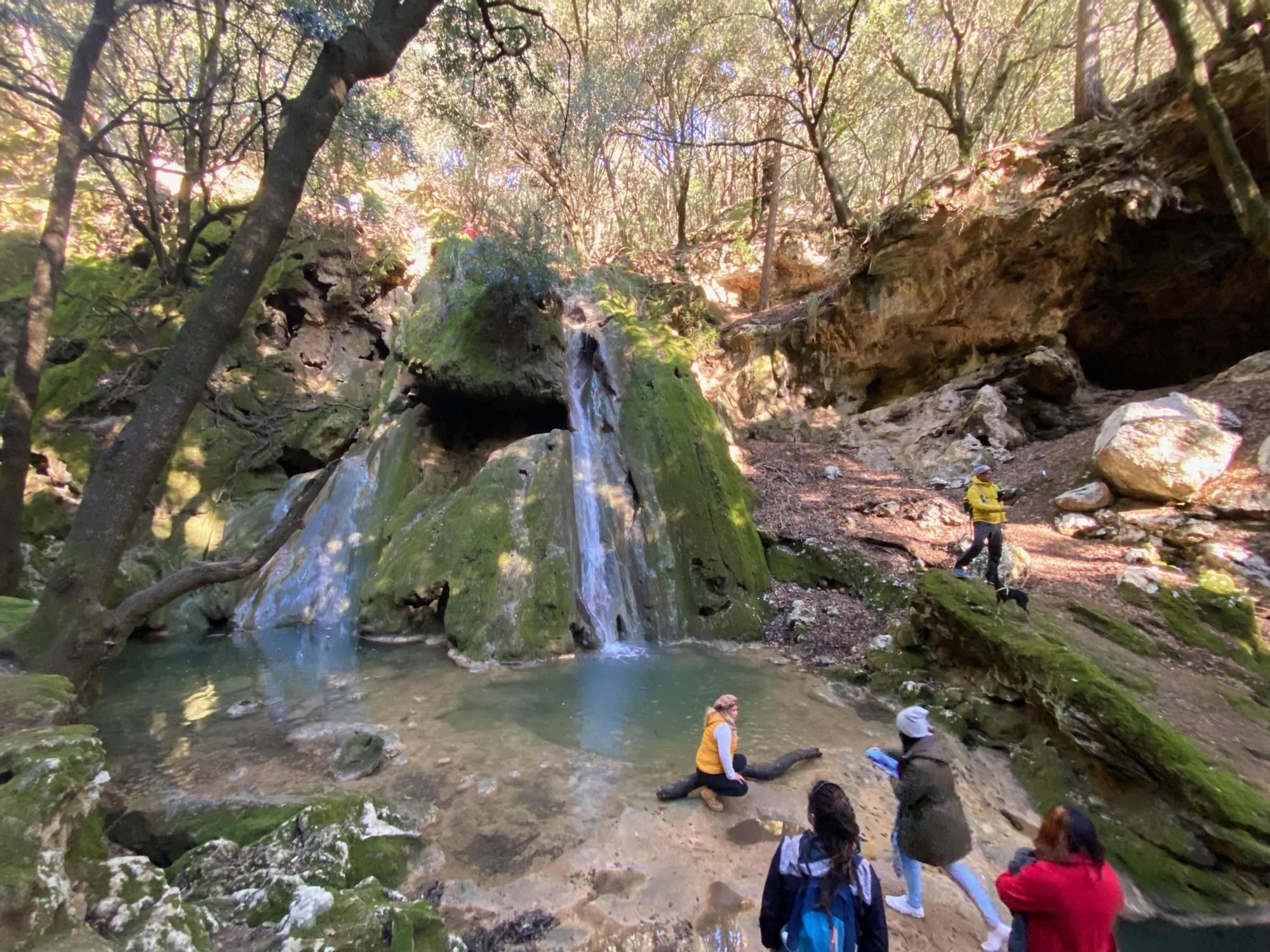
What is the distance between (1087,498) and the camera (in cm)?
905

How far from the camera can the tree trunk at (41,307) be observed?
18.5 ft

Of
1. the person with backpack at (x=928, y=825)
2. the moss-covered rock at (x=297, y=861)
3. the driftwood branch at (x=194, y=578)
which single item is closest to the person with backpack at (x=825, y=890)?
the person with backpack at (x=928, y=825)

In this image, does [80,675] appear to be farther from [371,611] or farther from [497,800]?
[371,611]

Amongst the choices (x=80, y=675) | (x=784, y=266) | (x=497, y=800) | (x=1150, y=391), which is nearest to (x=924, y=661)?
(x=497, y=800)

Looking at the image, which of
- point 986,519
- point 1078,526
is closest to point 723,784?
point 986,519

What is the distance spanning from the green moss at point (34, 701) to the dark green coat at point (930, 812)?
185 inches

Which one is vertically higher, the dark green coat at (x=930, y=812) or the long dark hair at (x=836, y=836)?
the long dark hair at (x=836, y=836)

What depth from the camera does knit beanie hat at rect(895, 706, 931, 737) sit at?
3.35 meters

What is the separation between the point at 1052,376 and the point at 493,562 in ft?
40.1

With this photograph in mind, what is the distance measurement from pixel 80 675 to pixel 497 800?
3015 millimetres

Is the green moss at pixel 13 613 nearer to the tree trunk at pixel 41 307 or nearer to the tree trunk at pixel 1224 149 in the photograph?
the tree trunk at pixel 41 307

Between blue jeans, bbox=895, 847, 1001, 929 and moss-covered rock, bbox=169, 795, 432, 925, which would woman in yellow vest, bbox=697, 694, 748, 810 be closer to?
blue jeans, bbox=895, 847, 1001, 929

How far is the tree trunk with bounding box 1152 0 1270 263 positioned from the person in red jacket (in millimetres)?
10511

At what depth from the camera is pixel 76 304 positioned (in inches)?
502
